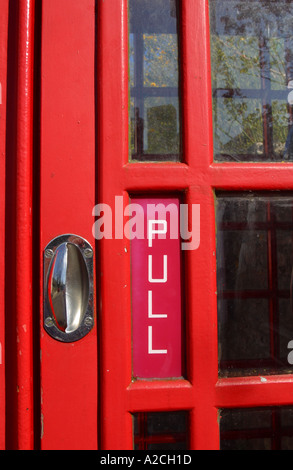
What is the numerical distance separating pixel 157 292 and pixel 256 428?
386mm

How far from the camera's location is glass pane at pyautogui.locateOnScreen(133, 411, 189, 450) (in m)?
0.84

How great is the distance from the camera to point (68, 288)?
82 centimetres

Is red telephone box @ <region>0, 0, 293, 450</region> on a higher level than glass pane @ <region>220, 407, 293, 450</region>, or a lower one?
higher

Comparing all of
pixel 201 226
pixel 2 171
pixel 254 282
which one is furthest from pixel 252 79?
pixel 2 171

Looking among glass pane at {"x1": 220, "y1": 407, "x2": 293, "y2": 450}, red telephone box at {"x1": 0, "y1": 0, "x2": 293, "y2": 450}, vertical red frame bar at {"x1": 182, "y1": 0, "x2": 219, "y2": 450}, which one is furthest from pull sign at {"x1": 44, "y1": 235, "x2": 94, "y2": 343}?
glass pane at {"x1": 220, "y1": 407, "x2": 293, "y2": 450}

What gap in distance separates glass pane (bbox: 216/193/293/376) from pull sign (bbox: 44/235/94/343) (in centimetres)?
30

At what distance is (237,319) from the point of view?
34.0 inches

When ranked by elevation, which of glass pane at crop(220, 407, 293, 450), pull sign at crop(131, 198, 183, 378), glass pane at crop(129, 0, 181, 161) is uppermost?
glass pane at crop(129, 0, 181, 161)

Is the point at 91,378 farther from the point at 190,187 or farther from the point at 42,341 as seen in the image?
the point at 190,187

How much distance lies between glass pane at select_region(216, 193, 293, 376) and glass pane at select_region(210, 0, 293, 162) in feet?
0.40

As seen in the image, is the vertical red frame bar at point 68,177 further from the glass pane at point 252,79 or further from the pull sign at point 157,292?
the glass pane at point 252,79

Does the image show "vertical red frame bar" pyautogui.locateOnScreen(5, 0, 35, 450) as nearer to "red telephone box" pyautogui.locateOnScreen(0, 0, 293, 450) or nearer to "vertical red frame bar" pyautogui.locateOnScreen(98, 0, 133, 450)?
"red telephone box" pyautogui.locateOnScreen(0, 0, 293, 450)

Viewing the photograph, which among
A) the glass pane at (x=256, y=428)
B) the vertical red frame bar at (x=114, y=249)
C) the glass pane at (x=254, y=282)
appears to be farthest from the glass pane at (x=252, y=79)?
the glass pane at (x=256, y=428)

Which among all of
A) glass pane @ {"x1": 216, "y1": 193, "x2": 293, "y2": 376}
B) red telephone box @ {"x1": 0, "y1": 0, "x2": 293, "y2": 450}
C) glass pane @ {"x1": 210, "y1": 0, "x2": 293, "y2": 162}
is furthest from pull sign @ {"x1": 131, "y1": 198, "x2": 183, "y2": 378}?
glass pane @ {"x1": 210, "y1": 0, "x2": 293, "y2": 162}
